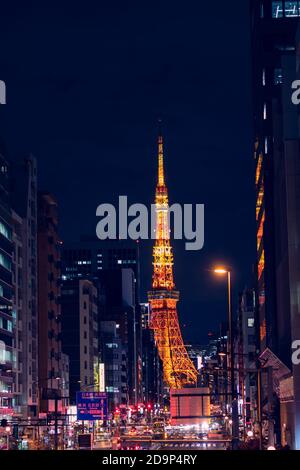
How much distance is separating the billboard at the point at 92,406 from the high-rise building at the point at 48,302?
7169 centimetres

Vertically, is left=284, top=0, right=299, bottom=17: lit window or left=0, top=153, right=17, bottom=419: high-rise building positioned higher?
left=284, top=0, right=299, bottom=17: lit window

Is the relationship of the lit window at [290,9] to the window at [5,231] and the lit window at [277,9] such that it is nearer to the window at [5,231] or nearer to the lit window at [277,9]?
the lit window at [277,9]

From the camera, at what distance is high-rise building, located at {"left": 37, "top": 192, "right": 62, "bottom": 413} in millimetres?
166875

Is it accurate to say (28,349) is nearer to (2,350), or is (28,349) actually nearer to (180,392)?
(2,350)

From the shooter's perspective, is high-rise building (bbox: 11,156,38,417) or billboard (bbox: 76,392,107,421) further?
high-rise building (bbox: 11,156,38,417)

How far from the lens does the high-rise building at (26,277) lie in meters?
147

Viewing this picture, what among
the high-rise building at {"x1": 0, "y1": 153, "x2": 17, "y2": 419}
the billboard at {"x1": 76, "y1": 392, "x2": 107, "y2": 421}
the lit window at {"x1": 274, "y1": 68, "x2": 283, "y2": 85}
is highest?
the lit window at {"x1": 274, "y1": 68, "x2": 283, "y2": 85}

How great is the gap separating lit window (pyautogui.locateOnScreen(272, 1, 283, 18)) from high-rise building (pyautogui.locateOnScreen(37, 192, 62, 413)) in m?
51.1

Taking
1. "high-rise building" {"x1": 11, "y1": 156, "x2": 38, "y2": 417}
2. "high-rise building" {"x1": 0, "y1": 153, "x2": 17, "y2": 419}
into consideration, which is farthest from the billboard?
"high-rise building" {"x1": 11, "y1": 156, "x2": 38, "y2": 417}

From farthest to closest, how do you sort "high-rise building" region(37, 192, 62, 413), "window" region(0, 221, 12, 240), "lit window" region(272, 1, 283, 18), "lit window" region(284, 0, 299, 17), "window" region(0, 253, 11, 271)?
"high-rise building" region(37, 192, 62, 413) → "lit window" region(284, 0, 299, 17) → "lit window" region(272, 1, 283, 18) → "window" region(0, 221, 12, 240) → "window" region(0, 253, 11, 271)

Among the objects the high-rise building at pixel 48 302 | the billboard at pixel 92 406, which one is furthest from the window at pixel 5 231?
the billboard at pixel 92 406

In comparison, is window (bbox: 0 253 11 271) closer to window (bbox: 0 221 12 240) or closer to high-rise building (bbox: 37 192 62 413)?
window (bbox: 0 221 12 240)

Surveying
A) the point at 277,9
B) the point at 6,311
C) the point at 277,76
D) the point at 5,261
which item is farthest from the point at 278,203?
the point at 6,311

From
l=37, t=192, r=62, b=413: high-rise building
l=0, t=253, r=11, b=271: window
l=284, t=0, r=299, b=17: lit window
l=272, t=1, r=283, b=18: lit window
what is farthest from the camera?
l=37, t=192, r=62, b=413: high-rise building
